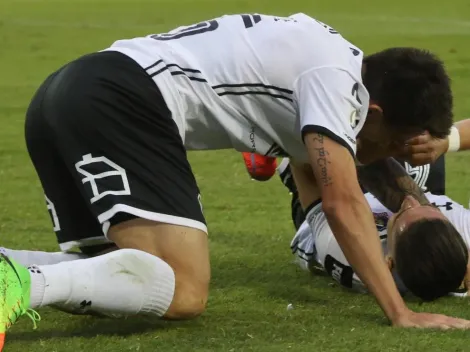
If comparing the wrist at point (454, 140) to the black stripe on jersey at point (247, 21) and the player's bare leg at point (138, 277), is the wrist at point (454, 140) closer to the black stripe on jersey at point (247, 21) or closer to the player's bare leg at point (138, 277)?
the black stripe on jersey at point (247, 21)

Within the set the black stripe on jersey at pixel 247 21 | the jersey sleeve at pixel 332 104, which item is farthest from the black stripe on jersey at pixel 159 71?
the jersey sleeve at pixel 332 104

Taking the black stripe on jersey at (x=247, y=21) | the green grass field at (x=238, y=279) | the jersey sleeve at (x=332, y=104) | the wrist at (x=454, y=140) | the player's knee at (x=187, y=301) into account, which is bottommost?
the green grass field at (x=238, y=279)

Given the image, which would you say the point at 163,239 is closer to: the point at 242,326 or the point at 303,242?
the point at 242,326

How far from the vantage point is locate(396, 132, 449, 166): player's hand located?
394 cm

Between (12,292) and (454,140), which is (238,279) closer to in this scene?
(454,140)

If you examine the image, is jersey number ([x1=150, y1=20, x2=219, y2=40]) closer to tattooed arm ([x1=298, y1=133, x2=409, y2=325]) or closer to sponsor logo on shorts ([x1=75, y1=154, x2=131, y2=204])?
sponsor logo on shorts ([x1=75, y1=154, x2=131, y2=204])

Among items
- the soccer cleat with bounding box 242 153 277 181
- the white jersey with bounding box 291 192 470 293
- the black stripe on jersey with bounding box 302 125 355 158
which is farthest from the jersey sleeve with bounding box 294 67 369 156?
the soccer cleat with bounding box 242 153 277 181

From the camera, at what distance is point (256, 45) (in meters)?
3.91

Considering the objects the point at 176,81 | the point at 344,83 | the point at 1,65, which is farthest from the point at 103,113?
the point at 1,65

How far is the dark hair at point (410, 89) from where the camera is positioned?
3.72 m

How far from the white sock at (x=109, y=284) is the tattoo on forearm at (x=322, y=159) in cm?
63

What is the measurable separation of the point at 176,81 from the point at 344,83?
65 cm

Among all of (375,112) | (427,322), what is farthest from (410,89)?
(427,322)

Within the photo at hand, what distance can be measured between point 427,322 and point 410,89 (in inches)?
32.0
